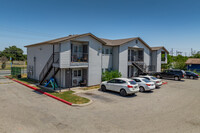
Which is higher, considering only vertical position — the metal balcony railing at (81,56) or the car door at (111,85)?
the metal balcony railing at (81,56)

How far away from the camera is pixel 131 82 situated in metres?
13.1

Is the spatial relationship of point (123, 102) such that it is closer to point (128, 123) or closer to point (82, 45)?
point (128, 123)

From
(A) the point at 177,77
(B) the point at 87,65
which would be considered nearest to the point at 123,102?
(B) the point at 87,65

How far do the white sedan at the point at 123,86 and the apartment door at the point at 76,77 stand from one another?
4.12 m

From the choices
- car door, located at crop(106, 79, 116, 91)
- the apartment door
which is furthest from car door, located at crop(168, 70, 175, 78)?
the apartment door

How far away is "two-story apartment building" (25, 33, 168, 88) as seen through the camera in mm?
15164

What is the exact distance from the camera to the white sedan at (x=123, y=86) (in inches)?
500

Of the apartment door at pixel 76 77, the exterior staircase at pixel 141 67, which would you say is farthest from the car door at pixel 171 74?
the apartment door at pixel 76 77

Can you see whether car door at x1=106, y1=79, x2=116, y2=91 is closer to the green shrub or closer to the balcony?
the green shrub

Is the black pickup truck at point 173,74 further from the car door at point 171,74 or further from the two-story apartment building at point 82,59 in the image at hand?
the two-story apartment building at point 82,59

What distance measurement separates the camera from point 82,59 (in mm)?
17188

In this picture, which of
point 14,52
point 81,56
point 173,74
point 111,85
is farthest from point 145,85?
point 14,52

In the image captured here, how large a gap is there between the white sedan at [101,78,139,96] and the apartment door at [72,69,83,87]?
13.5ft

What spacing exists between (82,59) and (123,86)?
670cm
